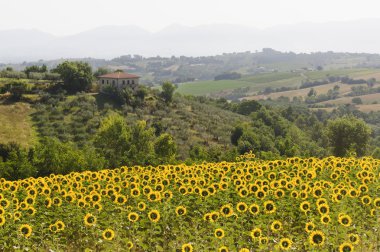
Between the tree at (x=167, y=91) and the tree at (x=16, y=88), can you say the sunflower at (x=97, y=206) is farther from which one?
the tree at (x=167, y=91)

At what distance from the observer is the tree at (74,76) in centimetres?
10725

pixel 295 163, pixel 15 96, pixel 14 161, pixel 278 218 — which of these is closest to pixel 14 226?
pixel 278 218

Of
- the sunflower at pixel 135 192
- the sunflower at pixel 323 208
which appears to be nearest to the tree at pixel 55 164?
the sunflower at pixel 135 192

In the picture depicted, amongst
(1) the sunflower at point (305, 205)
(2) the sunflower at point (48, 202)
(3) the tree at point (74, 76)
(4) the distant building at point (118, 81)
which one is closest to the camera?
(1) the sunflower at point (305, 205)

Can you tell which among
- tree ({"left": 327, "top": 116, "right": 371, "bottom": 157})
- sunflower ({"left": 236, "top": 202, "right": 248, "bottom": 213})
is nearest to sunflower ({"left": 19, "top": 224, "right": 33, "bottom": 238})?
sunflower ({"left": 236, "top": 202, "right": 248, "bottom": 213})

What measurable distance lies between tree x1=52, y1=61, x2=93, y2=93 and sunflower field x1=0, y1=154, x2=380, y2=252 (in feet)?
301

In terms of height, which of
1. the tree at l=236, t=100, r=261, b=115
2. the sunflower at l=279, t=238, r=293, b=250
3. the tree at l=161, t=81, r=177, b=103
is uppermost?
the sunflower at l=279, t=238, r=293, b=250

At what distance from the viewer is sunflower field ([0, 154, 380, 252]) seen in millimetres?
14281

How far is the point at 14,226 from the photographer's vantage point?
1476 cm

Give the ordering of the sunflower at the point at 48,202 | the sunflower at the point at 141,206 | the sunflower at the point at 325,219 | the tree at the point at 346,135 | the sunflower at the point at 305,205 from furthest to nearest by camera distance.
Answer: the tree at the point at 346,135, the sunflower at the point at 48,202, the sunflower at the point at 141,206, the sunflower at the point at 305,205, the sunflower at the point at 325,219

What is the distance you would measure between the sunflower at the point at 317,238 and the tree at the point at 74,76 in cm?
10021

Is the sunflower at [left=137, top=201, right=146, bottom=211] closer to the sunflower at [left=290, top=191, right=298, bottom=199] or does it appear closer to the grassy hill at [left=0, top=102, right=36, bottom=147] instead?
the sunflower at [left=290, top=191, right=298, bottom=199]

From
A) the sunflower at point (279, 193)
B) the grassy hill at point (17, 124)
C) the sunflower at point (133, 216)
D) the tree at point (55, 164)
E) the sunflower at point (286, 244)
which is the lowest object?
the grassy hill at point (17, 124)

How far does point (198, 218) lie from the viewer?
16125 millimetres
